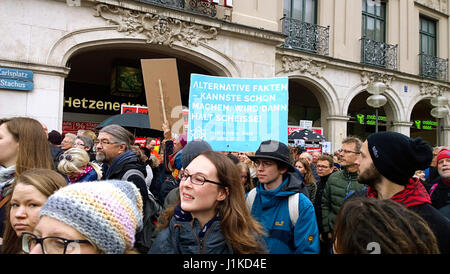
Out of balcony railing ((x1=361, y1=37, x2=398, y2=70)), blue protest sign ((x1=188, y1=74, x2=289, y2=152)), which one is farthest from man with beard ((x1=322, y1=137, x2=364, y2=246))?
balcony railing ((x1=361, y1=37, x2=398, y2=70))

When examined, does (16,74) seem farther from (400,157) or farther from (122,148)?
(400,157)

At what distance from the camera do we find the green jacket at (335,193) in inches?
161

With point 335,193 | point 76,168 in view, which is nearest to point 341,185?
point 335,193

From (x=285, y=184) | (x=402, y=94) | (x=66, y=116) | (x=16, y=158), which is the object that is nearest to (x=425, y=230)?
(x=285, y=184)

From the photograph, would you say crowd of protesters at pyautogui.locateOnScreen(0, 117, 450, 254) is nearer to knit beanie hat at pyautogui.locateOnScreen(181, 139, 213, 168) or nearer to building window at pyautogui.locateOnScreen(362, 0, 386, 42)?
knit beanie hat at pyautogui.locateOnScreen(181, 139, 213, 168)

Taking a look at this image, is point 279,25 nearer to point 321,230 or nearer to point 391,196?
point 321,230

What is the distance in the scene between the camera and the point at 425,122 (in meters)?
17.3

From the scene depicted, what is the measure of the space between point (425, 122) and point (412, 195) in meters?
17.7

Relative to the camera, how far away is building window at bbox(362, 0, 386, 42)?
1437cm

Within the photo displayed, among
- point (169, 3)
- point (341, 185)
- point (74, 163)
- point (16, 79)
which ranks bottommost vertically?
point (341, 185)

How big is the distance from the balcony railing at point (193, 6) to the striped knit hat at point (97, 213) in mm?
8623

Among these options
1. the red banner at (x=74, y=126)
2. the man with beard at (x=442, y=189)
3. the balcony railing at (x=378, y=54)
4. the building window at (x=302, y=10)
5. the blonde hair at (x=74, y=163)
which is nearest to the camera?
the blonde hair at (x=74, y=163)

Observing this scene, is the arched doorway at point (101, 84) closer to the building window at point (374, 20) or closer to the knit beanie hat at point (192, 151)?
the building window at point (374, 20)

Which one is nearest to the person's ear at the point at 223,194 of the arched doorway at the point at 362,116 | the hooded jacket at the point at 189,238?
the hooded jacket at the point at 189,238
